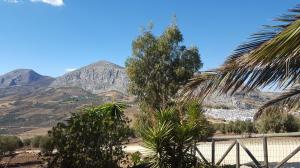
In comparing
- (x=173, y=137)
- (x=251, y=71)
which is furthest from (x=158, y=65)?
(x=251, y=71)

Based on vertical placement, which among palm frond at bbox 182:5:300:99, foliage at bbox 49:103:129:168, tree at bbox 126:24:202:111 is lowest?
foliage at bbox 49:103:129:168

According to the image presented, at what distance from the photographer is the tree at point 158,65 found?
80.3 ft

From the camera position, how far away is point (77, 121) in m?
11.3

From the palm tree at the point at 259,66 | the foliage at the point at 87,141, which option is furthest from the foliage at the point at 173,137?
the palm tree at the point at 259,66

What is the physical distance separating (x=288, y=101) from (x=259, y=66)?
6133 millimetres

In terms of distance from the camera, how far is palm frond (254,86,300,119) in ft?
31.1

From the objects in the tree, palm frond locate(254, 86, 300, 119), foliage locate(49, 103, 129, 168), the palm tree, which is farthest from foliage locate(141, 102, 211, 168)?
the tree

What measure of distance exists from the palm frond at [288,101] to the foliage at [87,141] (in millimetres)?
3937

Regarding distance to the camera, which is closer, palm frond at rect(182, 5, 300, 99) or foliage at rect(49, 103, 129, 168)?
palm frond at rect(182, 5, 300, 99)

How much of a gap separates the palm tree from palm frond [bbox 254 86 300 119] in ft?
13.5

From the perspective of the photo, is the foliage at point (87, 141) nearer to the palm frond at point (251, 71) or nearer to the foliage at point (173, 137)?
the foliage at point (173, 137)

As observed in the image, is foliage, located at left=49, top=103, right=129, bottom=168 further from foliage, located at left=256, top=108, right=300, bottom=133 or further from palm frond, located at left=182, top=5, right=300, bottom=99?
foliage, located at left=256, top=108, right=300, bottom=133

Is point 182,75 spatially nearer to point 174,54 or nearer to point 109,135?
point 174,54

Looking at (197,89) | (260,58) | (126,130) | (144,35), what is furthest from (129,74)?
(260,58)
